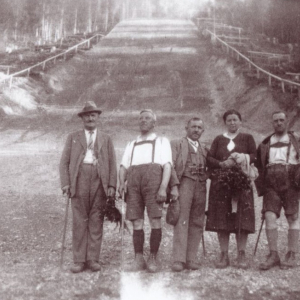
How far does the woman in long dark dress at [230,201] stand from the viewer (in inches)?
207

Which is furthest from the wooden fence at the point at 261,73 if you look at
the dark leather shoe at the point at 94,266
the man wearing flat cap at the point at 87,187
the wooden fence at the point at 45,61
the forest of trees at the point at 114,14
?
the dark leather shoe at the point at 94,266

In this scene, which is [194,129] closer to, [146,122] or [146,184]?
[146,122]

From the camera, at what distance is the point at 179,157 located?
5.39 metres

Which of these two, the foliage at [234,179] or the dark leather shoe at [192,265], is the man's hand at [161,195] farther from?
the dark leather shoe at [192,265]

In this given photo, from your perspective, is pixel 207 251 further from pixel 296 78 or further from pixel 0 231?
pixel 296 78

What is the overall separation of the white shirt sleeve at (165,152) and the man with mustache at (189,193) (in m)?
0.14

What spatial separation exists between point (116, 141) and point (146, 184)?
28.3ft

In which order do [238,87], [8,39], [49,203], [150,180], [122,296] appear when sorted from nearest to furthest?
1. [122,296]
2. [150,180]
3. [49,203]
4. [238,87]
5. [8,39]

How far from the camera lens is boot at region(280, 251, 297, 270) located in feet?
16.9

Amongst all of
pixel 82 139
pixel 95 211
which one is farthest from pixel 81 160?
pixel 95 211

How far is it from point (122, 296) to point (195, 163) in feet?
6.17

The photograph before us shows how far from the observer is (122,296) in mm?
4371

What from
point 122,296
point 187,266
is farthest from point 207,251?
point 122,296

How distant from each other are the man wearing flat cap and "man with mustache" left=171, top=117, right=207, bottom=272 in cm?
84
